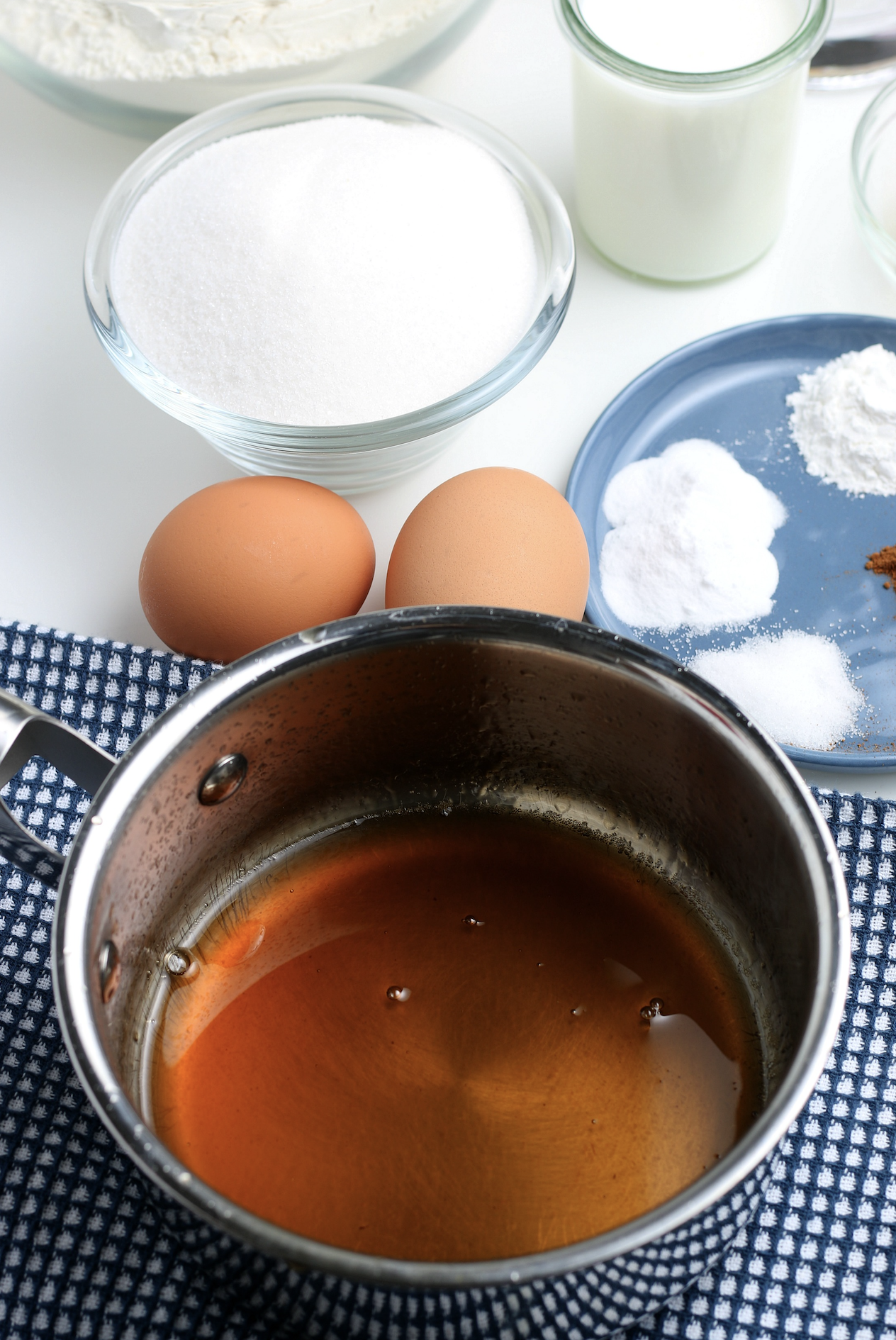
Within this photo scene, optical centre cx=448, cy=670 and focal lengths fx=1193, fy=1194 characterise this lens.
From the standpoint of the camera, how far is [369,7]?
0.95 meters

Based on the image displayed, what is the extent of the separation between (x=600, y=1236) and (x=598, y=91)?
75 cm

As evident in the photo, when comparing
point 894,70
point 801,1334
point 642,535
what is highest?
point 894,70

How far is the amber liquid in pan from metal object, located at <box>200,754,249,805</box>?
9 cm

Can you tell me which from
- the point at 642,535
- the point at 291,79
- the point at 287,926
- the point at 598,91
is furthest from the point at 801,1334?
the point at 291,79

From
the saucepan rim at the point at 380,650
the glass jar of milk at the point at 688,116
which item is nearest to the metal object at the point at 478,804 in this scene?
the saucepan rim at the point at 380,650

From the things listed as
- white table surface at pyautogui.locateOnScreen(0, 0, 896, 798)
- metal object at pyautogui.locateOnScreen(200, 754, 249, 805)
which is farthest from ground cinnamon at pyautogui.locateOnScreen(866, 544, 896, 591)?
metal object at pyautogui.locateOnScreen(200, 754, 249, 805)

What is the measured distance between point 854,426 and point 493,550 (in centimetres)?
32

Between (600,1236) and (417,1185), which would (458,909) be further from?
(600,1236)

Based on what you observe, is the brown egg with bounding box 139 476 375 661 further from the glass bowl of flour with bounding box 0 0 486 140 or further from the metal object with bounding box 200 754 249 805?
the glass bowl of flour with bounding box 0 0 486 140

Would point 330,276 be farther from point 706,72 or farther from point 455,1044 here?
point 455,1044

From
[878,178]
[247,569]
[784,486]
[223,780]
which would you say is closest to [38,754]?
[223,780]

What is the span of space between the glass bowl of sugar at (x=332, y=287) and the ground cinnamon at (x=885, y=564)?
0.27 metres

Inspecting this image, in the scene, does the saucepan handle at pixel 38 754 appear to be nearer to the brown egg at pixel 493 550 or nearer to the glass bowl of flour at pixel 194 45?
the brown egg at pixel 493 550

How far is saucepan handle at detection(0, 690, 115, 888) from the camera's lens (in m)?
0.53
